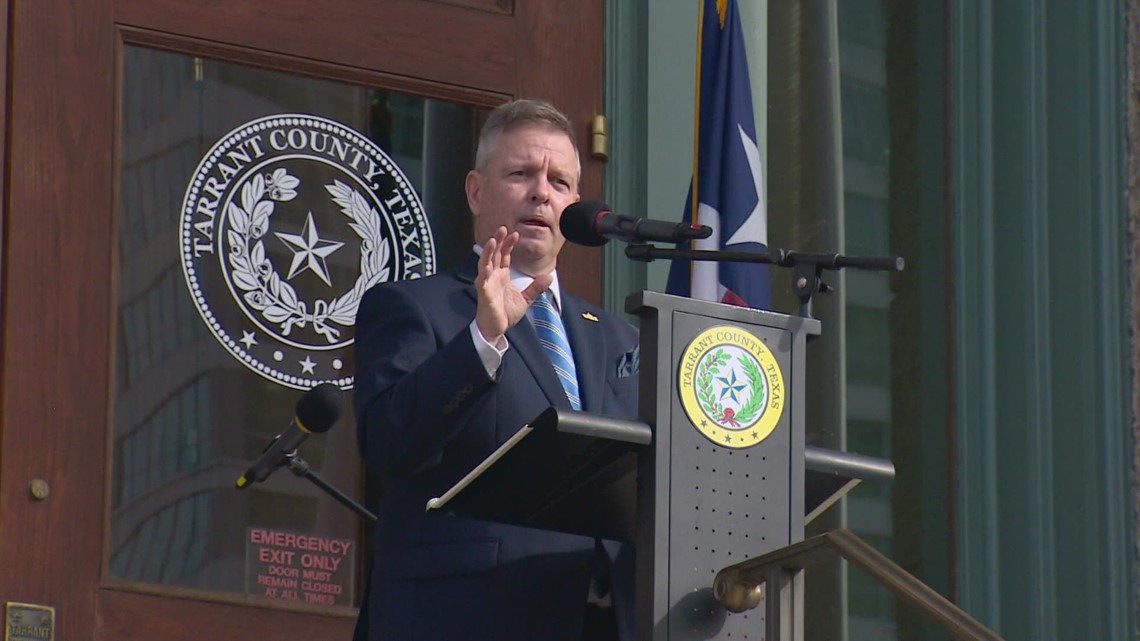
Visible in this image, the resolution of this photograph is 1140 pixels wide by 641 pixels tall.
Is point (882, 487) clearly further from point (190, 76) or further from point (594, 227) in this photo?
point (594, 227)

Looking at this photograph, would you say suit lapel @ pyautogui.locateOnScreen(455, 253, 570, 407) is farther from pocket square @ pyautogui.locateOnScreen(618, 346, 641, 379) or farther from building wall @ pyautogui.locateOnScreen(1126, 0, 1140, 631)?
building wall @ pyautogui.locateOnScreen(1126, 0, 1140, 631)

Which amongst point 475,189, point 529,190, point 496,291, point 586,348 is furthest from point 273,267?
point 496,291

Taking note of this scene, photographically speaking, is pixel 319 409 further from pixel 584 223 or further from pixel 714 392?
pixel 714 392

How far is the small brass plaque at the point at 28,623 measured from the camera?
13.9ft

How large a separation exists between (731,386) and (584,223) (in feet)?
1.37

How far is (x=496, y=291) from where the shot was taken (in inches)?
118

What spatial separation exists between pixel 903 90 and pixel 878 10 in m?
0.28

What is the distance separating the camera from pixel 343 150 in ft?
16.4

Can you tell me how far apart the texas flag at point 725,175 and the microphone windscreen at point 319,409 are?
1.28 metres

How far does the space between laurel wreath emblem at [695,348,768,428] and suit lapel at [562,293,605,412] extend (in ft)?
2.04

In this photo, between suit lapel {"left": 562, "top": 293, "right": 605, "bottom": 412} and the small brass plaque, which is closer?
suit lapel {"left": 562, "top": 293, "right": 605, "bottom": 412}

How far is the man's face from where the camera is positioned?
11.7 feet

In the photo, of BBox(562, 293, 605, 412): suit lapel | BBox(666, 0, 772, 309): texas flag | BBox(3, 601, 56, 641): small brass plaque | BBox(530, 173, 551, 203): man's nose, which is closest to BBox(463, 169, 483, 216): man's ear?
BBox(530, 173, 551, 203): man's nose

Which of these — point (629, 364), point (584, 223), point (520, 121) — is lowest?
point (629, 364)
